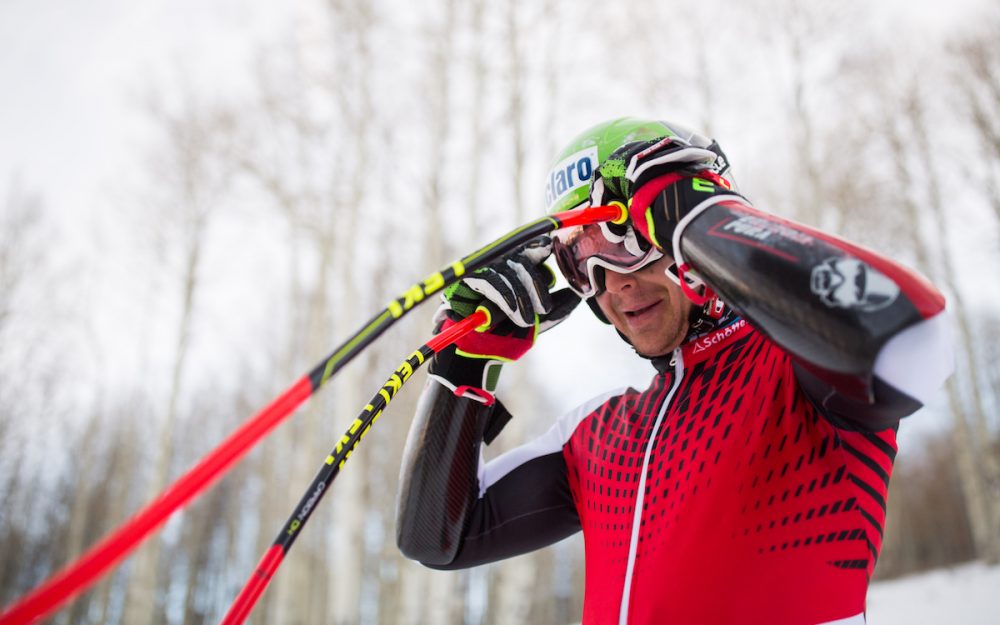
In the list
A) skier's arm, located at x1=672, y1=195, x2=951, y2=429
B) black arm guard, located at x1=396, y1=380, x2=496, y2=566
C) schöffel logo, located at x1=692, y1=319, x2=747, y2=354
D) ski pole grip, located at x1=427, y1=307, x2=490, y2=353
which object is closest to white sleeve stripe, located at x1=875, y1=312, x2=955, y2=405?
skier's arm, located at x1=672, y1=195, x2=951, y2=429

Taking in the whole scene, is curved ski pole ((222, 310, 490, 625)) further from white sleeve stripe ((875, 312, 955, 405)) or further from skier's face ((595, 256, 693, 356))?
white sleeve stripe ((875, 312, 955, 405))

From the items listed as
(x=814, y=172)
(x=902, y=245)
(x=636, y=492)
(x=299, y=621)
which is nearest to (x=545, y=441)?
(x=636, y=492)

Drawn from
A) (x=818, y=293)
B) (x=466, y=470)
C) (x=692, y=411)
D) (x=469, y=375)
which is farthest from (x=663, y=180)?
(x=466, y=470)

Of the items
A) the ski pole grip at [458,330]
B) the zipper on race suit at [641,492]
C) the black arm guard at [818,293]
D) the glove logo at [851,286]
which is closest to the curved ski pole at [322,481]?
the ski pole grip at [458,330]

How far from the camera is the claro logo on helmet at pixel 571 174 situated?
1620mm

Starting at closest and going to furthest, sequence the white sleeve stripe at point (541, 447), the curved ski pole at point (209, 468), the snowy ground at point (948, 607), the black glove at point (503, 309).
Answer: the curved ski pole at point (209, 468)
the black glove at point (503, 309)
the white sleeve stripe at point (541, 447)
the snowy ground at point (948, 607)

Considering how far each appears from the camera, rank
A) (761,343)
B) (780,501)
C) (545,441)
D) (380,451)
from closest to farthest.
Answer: (780,501) → (761,343) → (545,441) → (380,451)

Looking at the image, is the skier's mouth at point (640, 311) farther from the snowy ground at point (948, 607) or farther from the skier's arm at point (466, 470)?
the snowy ground at point (948, 607)

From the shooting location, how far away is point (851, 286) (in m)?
0.88

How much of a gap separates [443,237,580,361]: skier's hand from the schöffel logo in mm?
358

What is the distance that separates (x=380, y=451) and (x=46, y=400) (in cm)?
929

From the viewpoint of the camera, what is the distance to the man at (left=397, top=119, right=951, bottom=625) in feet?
2.98

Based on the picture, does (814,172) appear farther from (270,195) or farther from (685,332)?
(685,332)

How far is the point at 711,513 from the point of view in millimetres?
1299
